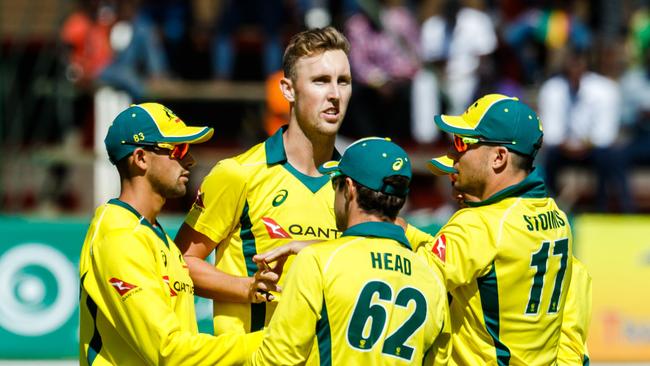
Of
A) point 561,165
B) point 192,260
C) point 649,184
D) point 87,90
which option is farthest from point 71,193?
point 192,260

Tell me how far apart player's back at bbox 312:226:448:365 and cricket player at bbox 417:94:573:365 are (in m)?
0.45

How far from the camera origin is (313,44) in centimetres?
612

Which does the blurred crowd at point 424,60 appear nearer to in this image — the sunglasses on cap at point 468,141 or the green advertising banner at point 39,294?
the green advertising banner at point 39,294

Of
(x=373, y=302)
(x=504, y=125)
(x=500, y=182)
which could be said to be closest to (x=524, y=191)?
(x=500, y=182)

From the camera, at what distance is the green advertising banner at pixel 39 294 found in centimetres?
1239

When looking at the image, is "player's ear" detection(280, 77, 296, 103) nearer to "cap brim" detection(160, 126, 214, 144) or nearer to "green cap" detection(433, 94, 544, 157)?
"cap brim" detection(160, 126, 214, 144)

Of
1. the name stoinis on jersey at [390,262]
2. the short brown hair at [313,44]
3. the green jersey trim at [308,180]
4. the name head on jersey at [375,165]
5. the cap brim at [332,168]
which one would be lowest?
the name stoinis on jersey at [390,262]

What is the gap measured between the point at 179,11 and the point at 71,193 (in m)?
2.80

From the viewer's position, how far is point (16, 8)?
18.3 metres

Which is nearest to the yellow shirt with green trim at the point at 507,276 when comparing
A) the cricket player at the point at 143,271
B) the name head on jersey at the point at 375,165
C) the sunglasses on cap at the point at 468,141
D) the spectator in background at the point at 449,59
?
the sunglasses on cap at the point at 468,141

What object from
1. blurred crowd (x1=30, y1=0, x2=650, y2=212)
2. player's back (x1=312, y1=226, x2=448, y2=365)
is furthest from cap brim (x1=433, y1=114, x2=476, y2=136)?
blurred crowd (x1=30, y1=0, x2=650, y2=212)

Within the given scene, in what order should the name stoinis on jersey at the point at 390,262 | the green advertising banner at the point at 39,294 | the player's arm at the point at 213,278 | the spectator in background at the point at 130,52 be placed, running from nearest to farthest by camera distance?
the name stoinis on jersey at the point at 390,262 < the player's arm at the point at 213,278 < the green advertising banner at the point at 39,294 < the spectator in background at the point at 130,52

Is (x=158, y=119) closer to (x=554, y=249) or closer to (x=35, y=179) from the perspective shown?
(x=554, y=249)

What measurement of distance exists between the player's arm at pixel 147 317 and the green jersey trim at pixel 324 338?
0.39m
